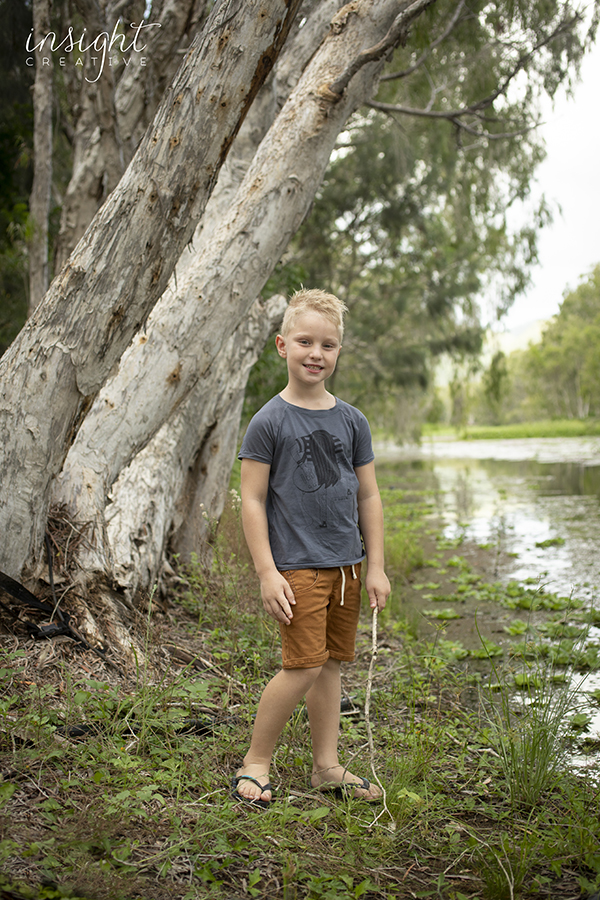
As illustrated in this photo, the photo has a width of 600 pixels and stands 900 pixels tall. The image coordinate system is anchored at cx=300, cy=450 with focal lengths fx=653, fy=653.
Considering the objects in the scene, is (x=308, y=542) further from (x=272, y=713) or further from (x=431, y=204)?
(x=431, y=204)

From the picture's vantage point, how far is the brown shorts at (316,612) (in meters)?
2.21

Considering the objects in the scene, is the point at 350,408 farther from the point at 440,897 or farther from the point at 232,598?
the point at 232,598

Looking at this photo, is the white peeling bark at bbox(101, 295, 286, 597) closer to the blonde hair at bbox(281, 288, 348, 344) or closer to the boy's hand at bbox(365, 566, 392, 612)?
the boy's hand at bbox(365, 566, 392, 612)

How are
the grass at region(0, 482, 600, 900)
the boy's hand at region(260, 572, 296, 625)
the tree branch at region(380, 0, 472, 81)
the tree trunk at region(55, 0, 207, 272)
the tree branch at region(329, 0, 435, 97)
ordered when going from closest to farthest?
the grass at region(0, 482, 600, 900)
the boy's hand at region(260, 572, 296, 625)
the tree branch at region(329, 0, 435, 97)
the tree trunk at region(55, 0, 207, 272)
the tree branch at region(380, 0, 472, 81)

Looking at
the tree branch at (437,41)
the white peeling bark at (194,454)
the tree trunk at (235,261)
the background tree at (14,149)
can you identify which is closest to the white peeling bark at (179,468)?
the white peeling bark at (194,454)

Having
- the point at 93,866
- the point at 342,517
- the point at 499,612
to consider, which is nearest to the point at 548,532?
the point at 499,612

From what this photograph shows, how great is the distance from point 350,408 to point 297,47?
4.57m

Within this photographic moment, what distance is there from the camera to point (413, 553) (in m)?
6.45

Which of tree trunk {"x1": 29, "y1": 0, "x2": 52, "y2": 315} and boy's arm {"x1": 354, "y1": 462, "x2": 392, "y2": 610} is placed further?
tree trunk {"x1": 29, "y1": 0, "x2": 52, "y2": 315}

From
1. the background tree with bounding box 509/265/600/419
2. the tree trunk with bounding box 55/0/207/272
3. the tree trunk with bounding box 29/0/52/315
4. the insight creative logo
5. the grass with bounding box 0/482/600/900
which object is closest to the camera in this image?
the grass with bounding box 0/482/600/900

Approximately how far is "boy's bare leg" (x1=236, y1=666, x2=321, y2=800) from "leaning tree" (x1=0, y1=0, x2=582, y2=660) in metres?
1.02

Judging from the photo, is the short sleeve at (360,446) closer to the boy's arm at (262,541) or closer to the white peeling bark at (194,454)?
the boy's arm at (262,541)

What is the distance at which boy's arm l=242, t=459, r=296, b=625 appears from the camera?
7.16ft

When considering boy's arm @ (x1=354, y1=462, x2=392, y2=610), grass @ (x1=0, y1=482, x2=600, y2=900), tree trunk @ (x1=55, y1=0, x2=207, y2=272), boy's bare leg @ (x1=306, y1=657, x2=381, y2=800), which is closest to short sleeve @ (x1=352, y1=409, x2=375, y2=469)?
boy's arm @ (x1=354, y1=462, x2=392, y2=610)
